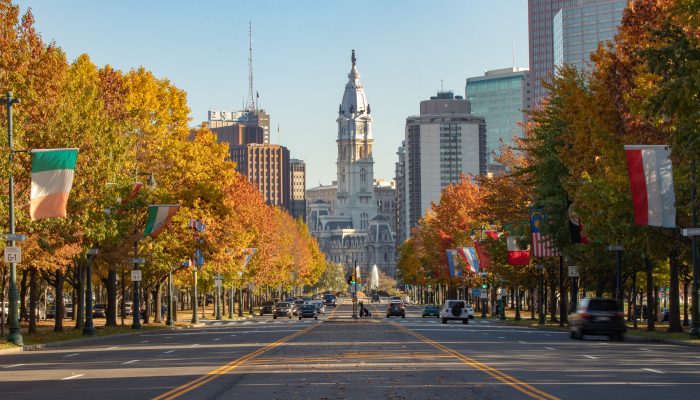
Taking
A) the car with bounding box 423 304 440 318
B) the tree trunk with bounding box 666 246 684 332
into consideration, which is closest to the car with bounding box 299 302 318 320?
the car with bounding box 423 304 440 318

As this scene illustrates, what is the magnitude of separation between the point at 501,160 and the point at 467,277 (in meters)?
27.7

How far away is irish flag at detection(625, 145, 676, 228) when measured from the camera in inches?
1750

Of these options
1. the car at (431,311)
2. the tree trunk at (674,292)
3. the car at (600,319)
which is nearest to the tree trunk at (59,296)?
the car at (600,319)

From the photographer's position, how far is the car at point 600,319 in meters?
49.4

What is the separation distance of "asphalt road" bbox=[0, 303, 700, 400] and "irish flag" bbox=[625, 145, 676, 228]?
16.1ft

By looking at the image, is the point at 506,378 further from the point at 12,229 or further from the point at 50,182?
the point at 12,229

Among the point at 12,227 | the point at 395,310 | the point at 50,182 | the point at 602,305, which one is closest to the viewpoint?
the point at 50,182

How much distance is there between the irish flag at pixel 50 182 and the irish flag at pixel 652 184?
66.5 feet

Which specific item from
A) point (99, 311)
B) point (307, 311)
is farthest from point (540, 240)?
point (99, 311)

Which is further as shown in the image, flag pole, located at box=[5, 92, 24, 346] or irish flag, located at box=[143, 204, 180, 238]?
irish flag, located at box=[143, 204, 180, 238]

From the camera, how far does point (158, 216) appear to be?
60875mm

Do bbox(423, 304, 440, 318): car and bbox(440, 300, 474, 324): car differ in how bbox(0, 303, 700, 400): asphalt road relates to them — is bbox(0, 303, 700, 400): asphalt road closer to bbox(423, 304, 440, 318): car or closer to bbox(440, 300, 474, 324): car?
bbox(440, 300, 474, 324): car

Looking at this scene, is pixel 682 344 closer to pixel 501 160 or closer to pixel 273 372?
pixel 273 372

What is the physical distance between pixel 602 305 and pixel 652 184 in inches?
279
